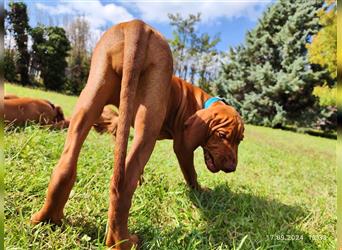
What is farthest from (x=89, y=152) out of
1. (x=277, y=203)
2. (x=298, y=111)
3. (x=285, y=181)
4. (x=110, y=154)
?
(x=298, y=111)

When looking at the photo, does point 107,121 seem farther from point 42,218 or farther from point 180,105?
point 42,218

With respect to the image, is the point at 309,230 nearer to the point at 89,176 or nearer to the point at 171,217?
the point at 171,217

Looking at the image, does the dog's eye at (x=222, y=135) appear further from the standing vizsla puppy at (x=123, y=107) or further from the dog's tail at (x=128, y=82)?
the dog's tail at (x=128, y=82)

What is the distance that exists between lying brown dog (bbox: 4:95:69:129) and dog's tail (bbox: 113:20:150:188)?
3206 mm

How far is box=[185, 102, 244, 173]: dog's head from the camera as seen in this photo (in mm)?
2842

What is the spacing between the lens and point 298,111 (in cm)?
2039

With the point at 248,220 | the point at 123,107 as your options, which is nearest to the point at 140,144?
the point at 123,107

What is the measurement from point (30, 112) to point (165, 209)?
3154 millimetres

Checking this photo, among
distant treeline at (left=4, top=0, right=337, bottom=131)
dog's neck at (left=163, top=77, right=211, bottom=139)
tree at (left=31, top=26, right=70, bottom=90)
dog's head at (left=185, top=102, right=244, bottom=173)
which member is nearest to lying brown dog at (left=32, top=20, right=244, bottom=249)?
dog's head at (left=185, top=102, right=244, bottom=173)

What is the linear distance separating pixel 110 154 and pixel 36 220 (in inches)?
81.8

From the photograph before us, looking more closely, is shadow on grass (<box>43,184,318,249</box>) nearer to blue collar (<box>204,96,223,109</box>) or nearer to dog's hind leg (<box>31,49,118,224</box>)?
dog's hind leg (<box>31,49,118,224</box>)

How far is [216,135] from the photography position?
9.31ft

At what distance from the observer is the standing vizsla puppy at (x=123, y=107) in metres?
1.98

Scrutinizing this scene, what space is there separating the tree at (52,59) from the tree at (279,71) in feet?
39.3
